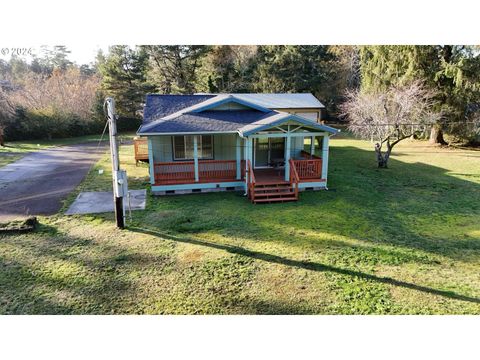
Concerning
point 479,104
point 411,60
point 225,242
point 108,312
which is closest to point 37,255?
point 108,312

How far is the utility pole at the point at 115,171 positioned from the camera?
7.91 meters

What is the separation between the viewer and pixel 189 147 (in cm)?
1311

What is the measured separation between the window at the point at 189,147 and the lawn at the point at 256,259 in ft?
7.97

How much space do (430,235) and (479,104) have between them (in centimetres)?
1885

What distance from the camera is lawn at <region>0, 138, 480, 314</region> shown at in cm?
543

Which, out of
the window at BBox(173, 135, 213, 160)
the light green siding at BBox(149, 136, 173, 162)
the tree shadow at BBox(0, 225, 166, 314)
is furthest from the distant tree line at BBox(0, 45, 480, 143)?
the tree shadow at BBox(0, 225, 166, 314)

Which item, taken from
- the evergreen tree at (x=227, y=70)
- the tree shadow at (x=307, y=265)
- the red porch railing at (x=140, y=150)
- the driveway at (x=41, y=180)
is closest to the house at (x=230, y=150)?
the red porch railing at (x=140, y=150)

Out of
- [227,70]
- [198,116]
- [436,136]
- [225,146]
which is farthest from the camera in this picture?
[227,70]

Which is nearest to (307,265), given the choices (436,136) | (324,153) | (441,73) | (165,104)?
(324,153)

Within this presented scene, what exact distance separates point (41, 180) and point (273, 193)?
10.2m

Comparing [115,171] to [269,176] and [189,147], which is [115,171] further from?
[269,176]

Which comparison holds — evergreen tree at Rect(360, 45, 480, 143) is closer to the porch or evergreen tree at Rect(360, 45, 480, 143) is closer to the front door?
the front door

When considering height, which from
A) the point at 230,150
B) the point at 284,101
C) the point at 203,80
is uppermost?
the point at 203,80

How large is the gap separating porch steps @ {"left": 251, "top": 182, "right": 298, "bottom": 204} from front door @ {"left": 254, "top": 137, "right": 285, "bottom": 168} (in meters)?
2.66
